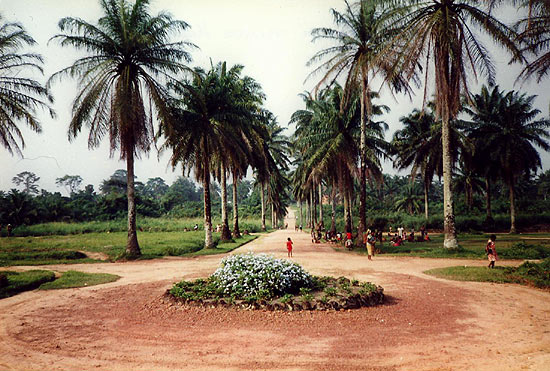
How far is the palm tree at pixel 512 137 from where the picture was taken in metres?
34.4

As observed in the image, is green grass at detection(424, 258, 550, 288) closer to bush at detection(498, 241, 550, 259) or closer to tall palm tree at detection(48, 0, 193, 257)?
bush at detection(498, 241, 550, 259)

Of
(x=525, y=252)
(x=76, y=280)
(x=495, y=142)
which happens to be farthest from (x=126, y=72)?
(x=495, y=142)

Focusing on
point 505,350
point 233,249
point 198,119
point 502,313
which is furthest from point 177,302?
point 198,119

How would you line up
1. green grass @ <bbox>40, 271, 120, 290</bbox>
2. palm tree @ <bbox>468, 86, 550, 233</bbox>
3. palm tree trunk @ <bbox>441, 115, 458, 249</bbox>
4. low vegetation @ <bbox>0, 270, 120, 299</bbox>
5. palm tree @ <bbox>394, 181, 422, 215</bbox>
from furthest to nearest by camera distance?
palm tree @ <bbox>394, 181, 422, 215</bbox> < palm tree @ <bbox>468, 86, 550, 233</bbox> < palm tree trunk @ <bbox>441, 115, 458, 249</bbox> < green grass @ <bbox>40, 271, 120, 290</bbox> < low vegetation @ <bbox>0, 270, 120, 299</bbox>

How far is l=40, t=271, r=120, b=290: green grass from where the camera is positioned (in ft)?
37.1

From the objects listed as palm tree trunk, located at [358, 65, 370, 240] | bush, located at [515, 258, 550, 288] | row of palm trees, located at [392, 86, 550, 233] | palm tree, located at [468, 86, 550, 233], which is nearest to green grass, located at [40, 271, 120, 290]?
bush, located at [515, 258, 550, 288]

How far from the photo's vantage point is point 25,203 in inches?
1866

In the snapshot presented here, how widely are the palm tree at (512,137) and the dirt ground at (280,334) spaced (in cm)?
3066

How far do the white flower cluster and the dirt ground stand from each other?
0.86m

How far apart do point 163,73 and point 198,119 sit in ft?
14.4

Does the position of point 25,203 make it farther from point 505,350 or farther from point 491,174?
point 491,174

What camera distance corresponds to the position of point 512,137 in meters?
34.9

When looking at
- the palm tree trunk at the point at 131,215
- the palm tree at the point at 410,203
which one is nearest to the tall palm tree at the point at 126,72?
the palm tree trunk at the point at 131,215

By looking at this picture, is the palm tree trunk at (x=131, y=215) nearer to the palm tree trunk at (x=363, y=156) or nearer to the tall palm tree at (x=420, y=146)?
the palm tree trunk at (x=363, y=156)
